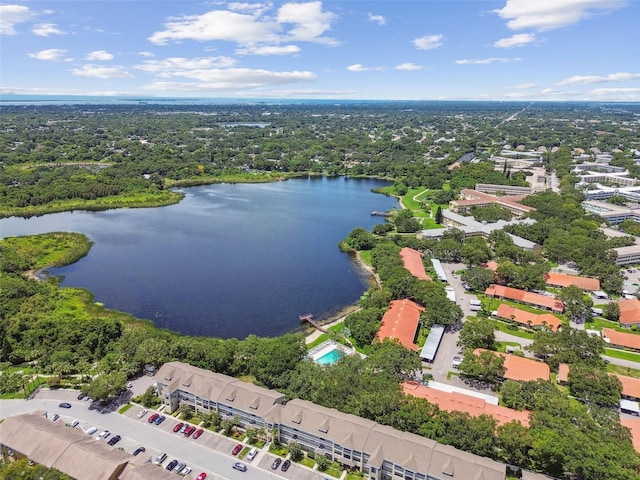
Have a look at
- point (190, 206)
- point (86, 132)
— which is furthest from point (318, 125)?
point (190, 206)

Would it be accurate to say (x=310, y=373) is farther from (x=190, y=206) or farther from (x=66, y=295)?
(x=190, y=206)

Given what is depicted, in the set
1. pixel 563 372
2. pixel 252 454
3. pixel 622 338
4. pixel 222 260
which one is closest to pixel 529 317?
pixel 622 338

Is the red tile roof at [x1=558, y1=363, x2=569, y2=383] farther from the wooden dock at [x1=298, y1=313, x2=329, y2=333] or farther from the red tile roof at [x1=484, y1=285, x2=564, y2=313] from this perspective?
the wooden dock at [x1=298, y1=313, x2=329, y2=333]

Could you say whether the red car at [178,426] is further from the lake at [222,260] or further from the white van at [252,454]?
the lake at [222,260]

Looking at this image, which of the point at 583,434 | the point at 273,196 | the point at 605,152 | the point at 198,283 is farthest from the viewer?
the point at 605,152

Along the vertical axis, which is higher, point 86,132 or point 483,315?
point 86,132

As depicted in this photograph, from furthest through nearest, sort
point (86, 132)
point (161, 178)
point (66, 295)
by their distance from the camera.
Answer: point (86, 132) < point (161, 178) < point (66, 295)
